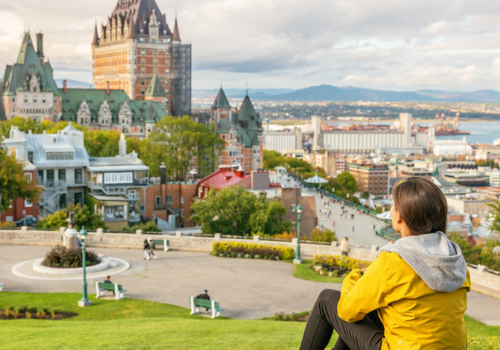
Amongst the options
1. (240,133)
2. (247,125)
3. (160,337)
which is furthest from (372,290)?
(247,125)

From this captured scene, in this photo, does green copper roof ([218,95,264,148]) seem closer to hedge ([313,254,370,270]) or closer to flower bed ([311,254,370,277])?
hedge ([313,254,370,270])

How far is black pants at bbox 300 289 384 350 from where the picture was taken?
4520 millimetres

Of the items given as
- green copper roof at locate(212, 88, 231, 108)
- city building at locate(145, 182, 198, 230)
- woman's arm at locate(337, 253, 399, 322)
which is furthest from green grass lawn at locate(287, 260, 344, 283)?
green copper roof at locate(212, 88, 231, 108)

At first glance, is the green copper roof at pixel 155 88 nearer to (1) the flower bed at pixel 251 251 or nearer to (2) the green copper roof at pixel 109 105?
(2) the green copper roof at pixel 109 105

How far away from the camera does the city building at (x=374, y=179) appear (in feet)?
586

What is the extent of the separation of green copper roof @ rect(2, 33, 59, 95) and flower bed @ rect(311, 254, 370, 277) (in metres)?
75.6

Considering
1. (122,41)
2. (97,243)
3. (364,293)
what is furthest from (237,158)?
(364,293)

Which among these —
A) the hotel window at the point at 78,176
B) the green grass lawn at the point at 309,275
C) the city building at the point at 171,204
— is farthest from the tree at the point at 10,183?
the green grass lawn at the point at 309,275

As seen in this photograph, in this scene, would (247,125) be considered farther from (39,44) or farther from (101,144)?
(39,44)

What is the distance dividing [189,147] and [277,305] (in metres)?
52.6

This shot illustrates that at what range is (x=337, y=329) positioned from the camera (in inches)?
185

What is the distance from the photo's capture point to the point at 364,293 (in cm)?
420

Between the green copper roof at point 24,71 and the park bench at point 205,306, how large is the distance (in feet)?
262

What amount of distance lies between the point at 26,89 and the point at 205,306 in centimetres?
8049
